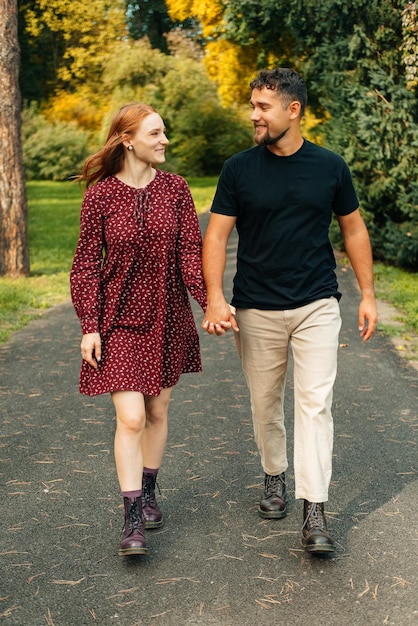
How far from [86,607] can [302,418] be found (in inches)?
50.2

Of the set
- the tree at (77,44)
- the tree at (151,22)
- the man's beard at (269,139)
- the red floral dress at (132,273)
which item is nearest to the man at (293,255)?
the man's beard at (269,139)

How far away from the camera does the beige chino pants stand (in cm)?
416

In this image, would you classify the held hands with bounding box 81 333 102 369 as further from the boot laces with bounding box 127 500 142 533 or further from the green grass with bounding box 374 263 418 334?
the green grass with bounding box 374 263 418 334

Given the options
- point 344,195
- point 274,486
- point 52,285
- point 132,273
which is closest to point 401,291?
point 52,285

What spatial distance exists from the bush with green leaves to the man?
3301 centimetres

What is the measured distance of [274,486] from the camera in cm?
461

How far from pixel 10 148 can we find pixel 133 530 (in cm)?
962

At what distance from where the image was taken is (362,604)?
3.58 meters

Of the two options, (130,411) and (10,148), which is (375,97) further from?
(130,411)

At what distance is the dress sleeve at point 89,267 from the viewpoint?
4066 millimetres

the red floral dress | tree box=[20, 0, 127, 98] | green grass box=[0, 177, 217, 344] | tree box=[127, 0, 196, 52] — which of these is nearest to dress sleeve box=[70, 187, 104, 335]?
the red floral dress

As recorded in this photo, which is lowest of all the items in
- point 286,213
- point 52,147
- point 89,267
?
point 52,147

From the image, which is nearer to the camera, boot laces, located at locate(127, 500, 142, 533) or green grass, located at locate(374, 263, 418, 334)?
boot laces, located at locate(127, 500, 142, 533)

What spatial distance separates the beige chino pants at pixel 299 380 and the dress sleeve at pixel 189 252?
0.33 m
